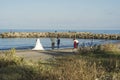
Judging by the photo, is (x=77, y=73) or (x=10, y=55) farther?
(x=10, y=55)

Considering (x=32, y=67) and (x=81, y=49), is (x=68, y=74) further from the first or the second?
(x=81, y=49)

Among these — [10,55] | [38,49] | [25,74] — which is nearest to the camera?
[25,74]

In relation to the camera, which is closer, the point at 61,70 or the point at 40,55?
the point at 61,70

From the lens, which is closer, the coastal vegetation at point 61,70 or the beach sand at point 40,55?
the coastal vegetation at point 61,70

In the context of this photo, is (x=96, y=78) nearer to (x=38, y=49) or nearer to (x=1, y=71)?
(x=1, y=71)

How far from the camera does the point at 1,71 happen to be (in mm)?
17938

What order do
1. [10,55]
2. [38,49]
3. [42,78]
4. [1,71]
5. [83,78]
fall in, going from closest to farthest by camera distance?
[83,78]
[42,78]
[1,71]
[10,55]
[38,49]

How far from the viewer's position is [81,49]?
1286 inches

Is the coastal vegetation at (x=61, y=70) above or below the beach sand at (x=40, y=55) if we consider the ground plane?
above

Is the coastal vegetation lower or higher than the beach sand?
higher

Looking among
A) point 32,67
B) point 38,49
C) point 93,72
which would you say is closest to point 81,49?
point 38,49

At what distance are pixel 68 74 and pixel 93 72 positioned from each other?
1025 millimetres

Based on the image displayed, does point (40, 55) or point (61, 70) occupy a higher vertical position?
point (61, 70)

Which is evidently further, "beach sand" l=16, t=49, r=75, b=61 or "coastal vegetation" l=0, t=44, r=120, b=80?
"beach sand" l=16, t=49, r=75, b=61
